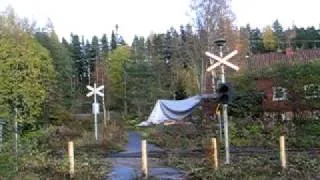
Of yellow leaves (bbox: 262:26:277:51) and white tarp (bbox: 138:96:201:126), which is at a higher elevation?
yellow leaves (bbox: 262:26:277:51)

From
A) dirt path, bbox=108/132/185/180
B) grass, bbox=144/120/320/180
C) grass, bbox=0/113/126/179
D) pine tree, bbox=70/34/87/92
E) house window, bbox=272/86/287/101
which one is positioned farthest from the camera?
pine tree, bbox=70/34/87/92

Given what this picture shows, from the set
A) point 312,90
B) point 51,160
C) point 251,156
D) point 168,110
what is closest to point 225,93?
point 251,156

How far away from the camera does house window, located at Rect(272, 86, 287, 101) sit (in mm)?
33969

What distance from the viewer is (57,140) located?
33.4m

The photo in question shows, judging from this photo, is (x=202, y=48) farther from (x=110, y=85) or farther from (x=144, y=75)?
(x=110, y=85)

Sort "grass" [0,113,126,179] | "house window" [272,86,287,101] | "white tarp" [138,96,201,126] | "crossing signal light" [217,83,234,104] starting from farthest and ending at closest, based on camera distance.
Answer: "white tarp" [138,96,201,126] → "house window" [272,86,287,101] → "crossing signal light" [217,83,234,104] → "grass" [0,113,126,179]

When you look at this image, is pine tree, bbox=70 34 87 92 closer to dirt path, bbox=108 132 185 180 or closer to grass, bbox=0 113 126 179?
grass, bbox=0 113 126 179

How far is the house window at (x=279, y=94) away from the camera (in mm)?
33969

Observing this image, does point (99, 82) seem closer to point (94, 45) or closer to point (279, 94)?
point (279, 94)

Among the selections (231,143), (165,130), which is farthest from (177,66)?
(231,143)

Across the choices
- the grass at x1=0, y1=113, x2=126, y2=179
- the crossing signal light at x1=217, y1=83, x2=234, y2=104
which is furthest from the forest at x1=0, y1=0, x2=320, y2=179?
the crossing signal light at x1=217, y1=83, x2=234, y2=104

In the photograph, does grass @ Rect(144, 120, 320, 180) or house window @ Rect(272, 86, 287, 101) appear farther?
house window @ Rect(272, 86, 287, 101)

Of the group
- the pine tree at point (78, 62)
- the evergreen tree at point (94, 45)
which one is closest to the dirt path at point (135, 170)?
the pine tree at point (78, 62)

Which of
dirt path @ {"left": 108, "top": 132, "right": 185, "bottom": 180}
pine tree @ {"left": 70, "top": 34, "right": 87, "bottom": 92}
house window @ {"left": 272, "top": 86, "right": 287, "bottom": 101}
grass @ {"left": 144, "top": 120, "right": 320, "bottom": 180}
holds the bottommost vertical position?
dirt path @ {"left": 108, "top": 132, "right": 185, "bottom": 180}
